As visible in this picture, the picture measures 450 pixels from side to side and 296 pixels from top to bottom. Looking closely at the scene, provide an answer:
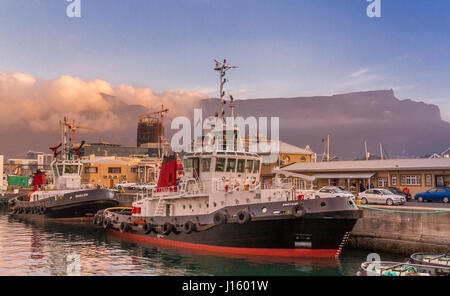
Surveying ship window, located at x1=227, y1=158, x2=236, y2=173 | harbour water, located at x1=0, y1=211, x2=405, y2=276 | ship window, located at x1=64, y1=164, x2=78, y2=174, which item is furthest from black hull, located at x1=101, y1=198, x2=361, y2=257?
ship window, located at x1=64, y1=164, x2=78, y2=174

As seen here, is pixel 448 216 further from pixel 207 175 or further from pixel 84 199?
pixel 84 199

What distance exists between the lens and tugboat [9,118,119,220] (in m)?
38.1

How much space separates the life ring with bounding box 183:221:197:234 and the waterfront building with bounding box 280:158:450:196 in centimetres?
2138

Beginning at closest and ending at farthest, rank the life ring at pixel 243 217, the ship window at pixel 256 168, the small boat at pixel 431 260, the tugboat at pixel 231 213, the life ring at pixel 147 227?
the small boat at pixel 431 260, the tugboat at pixel 231 213, the life ring at pixel 243 217, the ship window at pixel 256 168, the life ring at pixel 147 227

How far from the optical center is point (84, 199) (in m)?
38.1

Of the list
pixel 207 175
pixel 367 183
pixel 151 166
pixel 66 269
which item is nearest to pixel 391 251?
pixel 207 175

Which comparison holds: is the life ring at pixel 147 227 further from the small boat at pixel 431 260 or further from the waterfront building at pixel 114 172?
the waterfront building at pixel 114 172

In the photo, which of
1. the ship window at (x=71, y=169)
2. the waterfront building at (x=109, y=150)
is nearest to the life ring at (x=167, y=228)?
the ship window at (x=71, y=169)

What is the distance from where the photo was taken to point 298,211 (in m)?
18.9

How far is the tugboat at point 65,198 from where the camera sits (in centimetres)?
3806

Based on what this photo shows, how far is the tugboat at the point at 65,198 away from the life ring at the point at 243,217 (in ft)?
69.6

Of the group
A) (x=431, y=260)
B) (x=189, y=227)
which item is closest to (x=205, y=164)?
(x=189, y=227)

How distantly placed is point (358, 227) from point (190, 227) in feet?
31.7

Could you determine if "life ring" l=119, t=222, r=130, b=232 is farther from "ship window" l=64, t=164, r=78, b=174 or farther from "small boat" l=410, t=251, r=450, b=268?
"ship window" l=64, t=164, r=78, b=174
